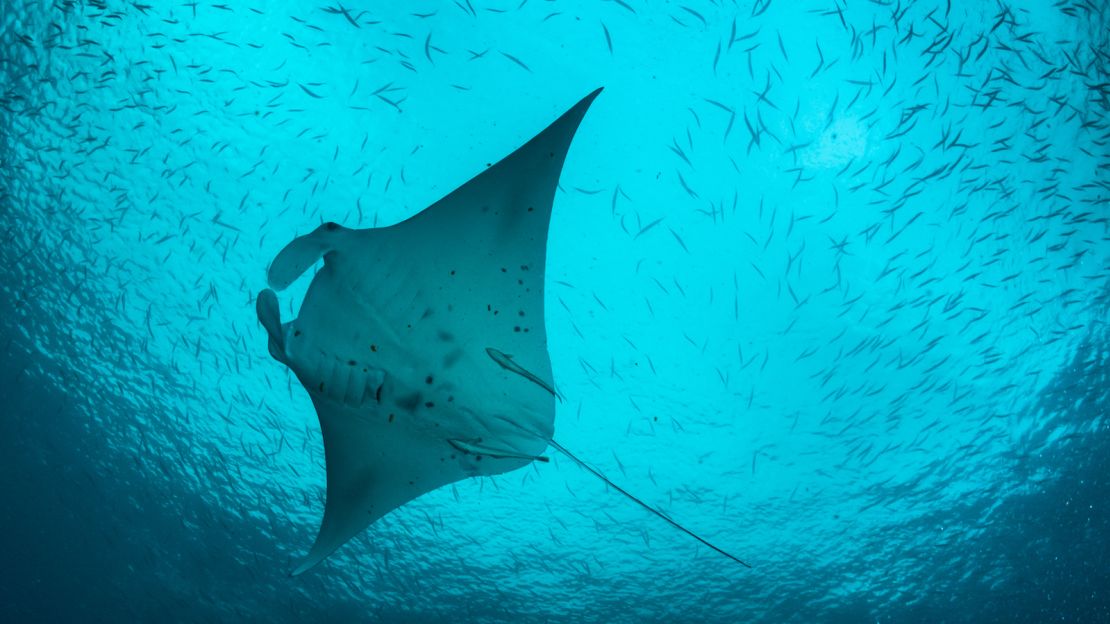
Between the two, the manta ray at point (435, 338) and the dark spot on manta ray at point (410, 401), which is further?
the dark spot on manta ray at point (410, 401)

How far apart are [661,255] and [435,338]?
182 inches

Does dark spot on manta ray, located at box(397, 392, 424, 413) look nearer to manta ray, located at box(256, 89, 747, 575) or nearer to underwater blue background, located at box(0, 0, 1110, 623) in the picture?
manta ray, located at box(256, 89, 747, 575)

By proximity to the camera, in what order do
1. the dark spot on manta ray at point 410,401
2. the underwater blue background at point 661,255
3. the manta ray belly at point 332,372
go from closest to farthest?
the manta ray belly at point 332,372 → the dark spot on manta ray at point 410,401 → the underwater blue background at point 661,255

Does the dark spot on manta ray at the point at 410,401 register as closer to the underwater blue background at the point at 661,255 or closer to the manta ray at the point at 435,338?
the manta ray at the point at 435,338

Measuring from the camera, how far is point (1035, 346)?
27.8ft

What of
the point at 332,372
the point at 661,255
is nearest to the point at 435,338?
the point at 332,372

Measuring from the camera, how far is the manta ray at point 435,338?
2.90 meters

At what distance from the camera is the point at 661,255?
718cm

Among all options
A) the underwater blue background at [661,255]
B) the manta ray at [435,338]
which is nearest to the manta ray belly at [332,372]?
the manta ray at [435,338]

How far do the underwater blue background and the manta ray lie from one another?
3.64 metres

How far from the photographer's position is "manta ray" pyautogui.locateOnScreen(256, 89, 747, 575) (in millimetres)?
2898

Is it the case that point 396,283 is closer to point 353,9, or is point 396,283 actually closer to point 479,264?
point 479,264

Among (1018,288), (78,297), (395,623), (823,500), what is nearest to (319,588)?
(395,623)

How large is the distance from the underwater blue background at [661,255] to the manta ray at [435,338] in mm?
3642
